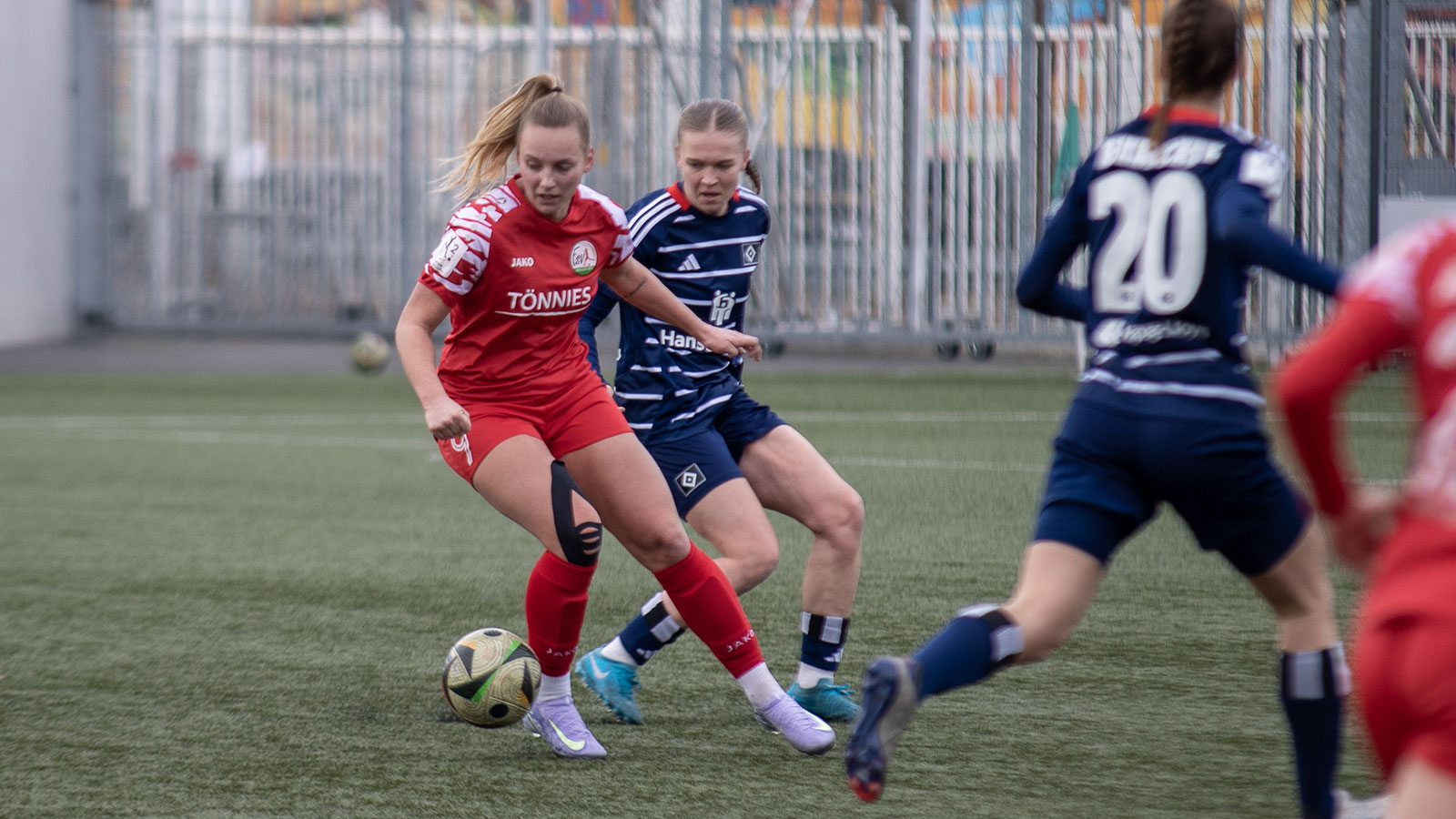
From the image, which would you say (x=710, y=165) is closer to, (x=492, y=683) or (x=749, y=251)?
(x=749, y=251)

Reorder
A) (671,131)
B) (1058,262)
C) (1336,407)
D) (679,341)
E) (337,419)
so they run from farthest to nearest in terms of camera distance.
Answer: (671,131) < (337,419) < (679,341) < (1058,262) < (1336,407)

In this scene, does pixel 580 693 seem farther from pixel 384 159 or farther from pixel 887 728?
pixel 384 159

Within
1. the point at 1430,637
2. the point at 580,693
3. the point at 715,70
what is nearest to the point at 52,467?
the point at 580,693

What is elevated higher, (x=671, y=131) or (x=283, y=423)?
(x=671, y=131)

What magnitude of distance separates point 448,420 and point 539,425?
0.47 metres

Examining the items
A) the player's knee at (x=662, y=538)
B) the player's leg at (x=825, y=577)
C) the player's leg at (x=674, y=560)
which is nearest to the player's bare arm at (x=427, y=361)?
the player's leg at (x=674, y=560)

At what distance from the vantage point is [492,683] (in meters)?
4.04

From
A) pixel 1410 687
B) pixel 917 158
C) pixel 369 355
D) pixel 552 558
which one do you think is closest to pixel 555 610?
pixel 552 558

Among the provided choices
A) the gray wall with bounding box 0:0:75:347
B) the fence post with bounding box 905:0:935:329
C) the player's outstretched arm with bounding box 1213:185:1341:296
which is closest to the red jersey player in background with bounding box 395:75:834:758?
the player's outstretched arm with bounding box 1213:185:1341:296

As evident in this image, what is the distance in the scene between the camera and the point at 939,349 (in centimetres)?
1736

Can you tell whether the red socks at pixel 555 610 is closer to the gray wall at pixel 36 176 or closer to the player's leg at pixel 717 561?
the player's leg at pixel 717 561

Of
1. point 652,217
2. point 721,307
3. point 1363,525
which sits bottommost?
point 1363,525

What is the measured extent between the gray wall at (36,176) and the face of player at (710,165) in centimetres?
1561

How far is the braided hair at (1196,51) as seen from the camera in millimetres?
2865
